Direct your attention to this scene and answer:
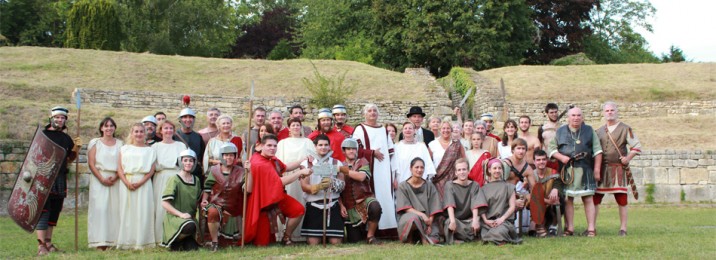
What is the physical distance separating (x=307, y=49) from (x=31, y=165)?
3534 cm

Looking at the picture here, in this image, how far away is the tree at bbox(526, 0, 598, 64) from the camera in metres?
42.5

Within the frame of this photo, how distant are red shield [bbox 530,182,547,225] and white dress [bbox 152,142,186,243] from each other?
408cm

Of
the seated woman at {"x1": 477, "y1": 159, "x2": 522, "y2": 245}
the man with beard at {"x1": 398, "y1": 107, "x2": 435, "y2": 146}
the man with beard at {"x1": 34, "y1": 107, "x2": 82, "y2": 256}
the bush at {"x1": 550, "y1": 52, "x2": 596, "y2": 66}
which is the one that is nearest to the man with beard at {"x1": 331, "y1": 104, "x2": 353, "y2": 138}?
the man with beard at {"x1": 398, "y1": 107, "x2": 435, "y2": 146}

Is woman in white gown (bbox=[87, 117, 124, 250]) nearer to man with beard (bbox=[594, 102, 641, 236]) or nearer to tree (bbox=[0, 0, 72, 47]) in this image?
man with beard (bbox=[594, 102, 641, 236])

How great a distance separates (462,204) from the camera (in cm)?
827

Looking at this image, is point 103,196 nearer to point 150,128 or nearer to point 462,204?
point 150,128

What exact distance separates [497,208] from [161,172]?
371 centimetres

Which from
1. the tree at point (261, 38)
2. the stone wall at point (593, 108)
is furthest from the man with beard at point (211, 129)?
the tree at point (261, 38)

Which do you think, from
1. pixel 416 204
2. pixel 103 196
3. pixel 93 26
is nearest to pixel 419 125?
pixel 416 204

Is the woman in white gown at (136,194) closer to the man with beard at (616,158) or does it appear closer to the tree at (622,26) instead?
the man with beard at (616,158)

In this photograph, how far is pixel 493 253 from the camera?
7.20m

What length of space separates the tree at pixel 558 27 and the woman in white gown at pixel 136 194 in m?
36.6

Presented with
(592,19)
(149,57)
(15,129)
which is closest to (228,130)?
(15,129)

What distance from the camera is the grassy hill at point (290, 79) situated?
2436 centimetres
